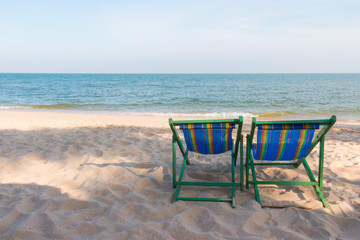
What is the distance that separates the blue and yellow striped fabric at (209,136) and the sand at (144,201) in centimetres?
48

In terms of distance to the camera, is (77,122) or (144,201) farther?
(77,122)

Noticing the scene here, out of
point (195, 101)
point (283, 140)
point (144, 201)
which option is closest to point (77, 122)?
point (144, 201)

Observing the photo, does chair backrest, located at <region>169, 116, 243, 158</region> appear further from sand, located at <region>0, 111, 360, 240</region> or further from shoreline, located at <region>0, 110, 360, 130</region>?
shoreline, located at <region>0, 110, 360, 130</region>

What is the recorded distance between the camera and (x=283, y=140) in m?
2.60

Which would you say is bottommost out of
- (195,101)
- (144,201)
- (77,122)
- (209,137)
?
(195,101)

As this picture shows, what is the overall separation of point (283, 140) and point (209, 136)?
72 cm

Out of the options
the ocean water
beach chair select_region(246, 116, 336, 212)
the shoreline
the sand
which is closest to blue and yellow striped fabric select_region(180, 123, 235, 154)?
beach chair select_region(246, 116, 336, 212)

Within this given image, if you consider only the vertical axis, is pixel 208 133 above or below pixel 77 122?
above

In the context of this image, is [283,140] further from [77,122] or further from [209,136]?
[77,122]

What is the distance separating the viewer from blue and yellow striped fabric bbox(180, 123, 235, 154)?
2721 millimetres

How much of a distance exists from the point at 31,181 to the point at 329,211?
3.18 meters

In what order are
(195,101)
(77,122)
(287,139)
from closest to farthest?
(287,139), (77,122), (195,101)

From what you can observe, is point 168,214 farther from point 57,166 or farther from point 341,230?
point 57,166

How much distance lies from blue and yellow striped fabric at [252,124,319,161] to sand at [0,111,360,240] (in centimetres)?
44
